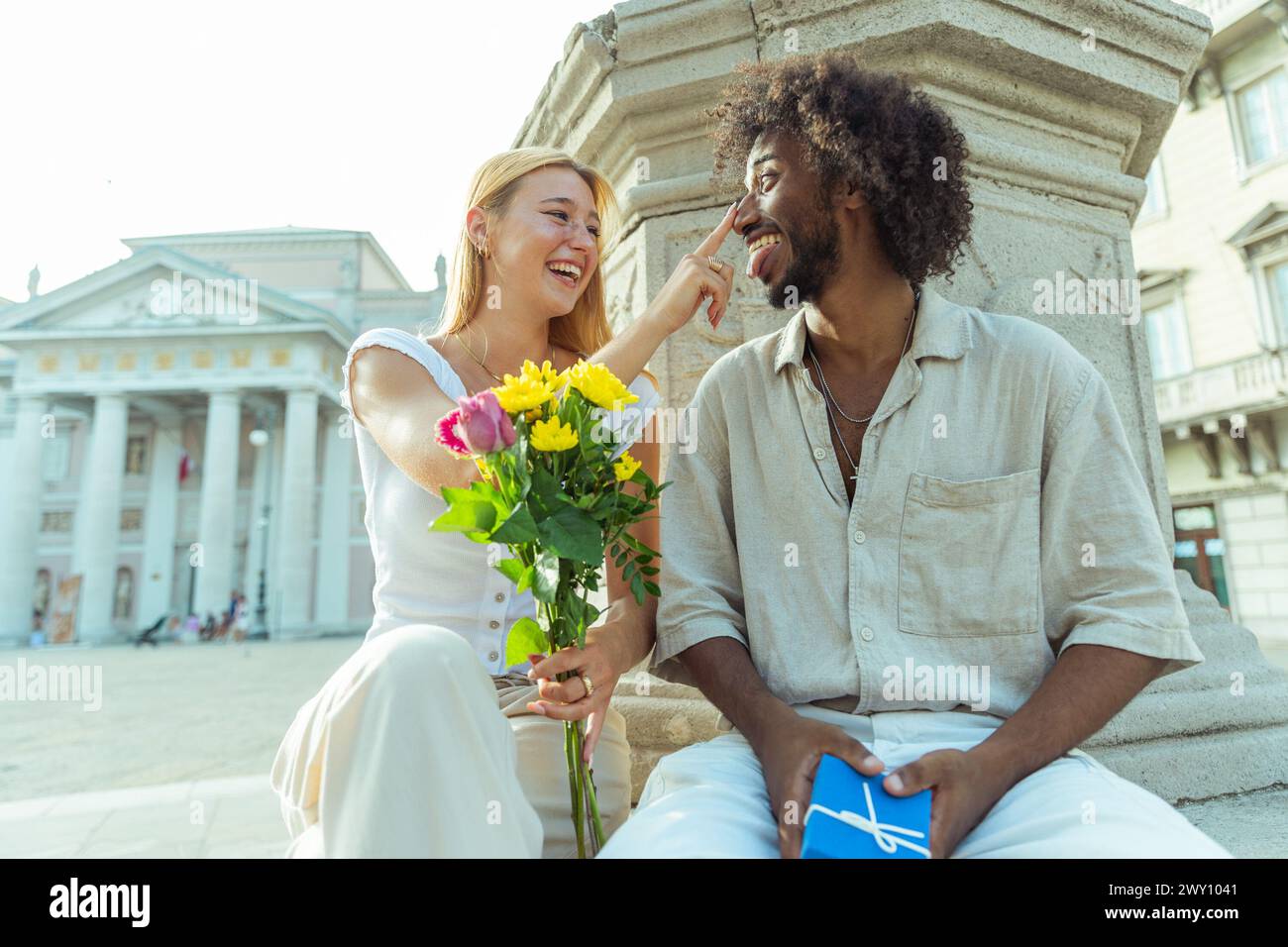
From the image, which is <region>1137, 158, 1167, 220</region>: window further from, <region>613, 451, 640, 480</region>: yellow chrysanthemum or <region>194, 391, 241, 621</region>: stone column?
<region>194, 391, 241, 621</region>: stone column

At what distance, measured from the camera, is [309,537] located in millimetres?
34000

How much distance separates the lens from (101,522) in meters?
33.1

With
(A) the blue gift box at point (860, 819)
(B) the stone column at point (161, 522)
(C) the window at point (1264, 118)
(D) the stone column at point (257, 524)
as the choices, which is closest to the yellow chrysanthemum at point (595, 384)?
(A) the blue gift box at point (860, 819)

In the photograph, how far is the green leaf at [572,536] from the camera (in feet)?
3.90

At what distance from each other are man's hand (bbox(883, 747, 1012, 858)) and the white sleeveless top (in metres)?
0.83

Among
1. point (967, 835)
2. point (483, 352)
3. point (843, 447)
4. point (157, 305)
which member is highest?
point (157, 305)

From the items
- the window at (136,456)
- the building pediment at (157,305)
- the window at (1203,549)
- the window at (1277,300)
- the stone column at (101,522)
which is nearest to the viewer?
the window at (1277,300)

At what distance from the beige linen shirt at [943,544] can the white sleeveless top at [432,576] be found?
340 mm

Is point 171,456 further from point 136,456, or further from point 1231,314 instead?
point 1231,314

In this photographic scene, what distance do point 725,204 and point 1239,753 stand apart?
7.17ft

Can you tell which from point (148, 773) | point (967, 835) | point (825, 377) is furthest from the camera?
point (148, 773)

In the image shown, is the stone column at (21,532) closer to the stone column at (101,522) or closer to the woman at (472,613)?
the stone column at (101,522)

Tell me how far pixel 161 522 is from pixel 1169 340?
3824 cm

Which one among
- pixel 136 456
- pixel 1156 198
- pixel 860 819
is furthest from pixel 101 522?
pixel 860 819
